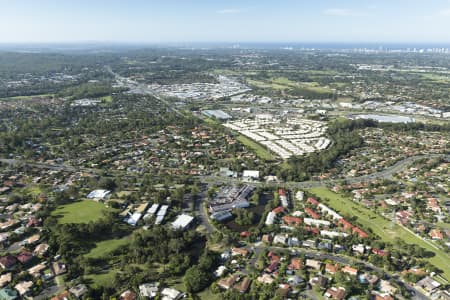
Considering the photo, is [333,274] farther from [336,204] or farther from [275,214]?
[336,204]

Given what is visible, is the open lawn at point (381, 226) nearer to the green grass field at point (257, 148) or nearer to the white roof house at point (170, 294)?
the green grass field at point (257, 148)

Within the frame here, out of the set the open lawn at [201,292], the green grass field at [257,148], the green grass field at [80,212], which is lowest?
the open lawn at [201,292]

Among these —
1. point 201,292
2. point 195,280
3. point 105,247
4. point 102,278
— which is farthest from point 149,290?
point 105,247

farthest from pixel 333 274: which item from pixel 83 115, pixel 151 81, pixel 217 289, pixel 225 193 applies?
pixel 151 81

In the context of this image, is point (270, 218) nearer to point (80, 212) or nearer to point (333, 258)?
point (333, 258)

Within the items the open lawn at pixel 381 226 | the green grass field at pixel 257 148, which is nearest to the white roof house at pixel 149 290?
the open lawn at pixel 381 226

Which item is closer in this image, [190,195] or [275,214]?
[275,214]
